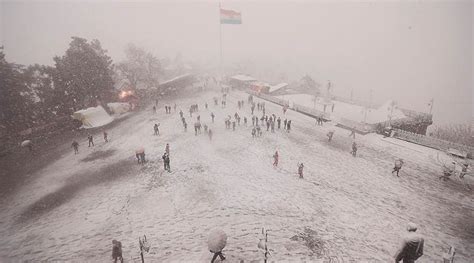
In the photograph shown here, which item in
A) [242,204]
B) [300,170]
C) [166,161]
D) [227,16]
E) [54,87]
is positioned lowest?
[242,204]

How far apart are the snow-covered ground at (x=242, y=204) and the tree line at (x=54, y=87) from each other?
11144 millimetres

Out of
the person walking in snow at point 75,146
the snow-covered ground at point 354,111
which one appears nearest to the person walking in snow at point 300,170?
the snow-covered ground at point 354,111

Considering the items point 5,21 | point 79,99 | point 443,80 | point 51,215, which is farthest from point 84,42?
point 5,21

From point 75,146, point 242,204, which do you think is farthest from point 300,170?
point 75,146

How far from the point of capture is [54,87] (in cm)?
A: 3606

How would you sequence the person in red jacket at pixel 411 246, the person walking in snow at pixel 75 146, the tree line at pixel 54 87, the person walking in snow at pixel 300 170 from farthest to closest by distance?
the tree line at pixel 54 87, the person walking in snow at pixel 75 146, the person walking in snow at pixel 300 170, the person in red jacket at pixel 411 246

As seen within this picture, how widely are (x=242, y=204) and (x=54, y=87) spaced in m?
34.6

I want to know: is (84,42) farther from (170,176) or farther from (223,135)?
(170,176)

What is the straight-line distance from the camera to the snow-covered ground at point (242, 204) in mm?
12812

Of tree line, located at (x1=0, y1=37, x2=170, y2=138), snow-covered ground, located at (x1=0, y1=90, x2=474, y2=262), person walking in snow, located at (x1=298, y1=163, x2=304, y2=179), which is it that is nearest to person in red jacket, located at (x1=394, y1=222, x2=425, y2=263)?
snow-covered ground, located at (x1=0, y1=90, x2=474, y2=262)

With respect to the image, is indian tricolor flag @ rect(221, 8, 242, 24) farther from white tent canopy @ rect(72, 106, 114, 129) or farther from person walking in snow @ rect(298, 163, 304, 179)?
person walking in snow @ rect(298, 163, 304, 179)

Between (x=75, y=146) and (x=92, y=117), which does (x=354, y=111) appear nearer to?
(x=75, y=146)

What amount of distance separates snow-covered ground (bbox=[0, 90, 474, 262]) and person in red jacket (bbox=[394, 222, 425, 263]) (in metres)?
4.54

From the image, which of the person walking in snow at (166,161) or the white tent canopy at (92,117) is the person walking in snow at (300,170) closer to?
→ the person walking in snow at (166,161)
